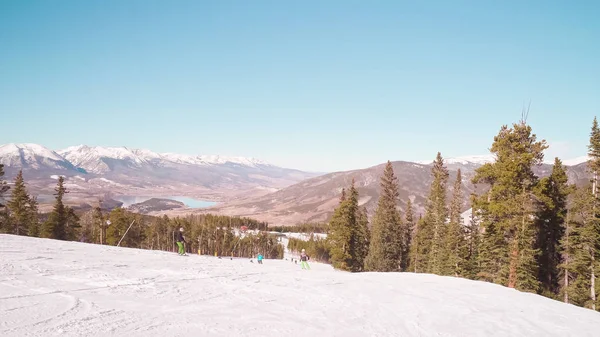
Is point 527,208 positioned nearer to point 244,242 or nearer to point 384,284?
point 384,284

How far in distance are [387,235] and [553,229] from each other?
106 feet

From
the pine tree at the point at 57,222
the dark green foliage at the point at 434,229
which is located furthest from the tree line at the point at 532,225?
the pine tree at the point at 57,222

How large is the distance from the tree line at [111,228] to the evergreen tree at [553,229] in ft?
129

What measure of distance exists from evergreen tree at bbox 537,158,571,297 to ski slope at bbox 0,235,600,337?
19.6 m

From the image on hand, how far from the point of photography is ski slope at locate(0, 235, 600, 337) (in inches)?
398

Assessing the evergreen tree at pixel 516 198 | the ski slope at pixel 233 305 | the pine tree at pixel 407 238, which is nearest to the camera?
the ski slope at pixel 233 305

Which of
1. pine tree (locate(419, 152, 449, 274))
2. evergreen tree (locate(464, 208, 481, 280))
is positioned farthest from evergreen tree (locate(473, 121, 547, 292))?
pine tree (locate(419, 152, 449, 274))

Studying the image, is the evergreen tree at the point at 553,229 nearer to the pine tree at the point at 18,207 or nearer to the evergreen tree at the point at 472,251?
the evergreen tree at the point at 472,251

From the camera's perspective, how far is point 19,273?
50.4 ft

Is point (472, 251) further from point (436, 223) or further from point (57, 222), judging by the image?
point (57, 222)

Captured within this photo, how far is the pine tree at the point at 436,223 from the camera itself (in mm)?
49406

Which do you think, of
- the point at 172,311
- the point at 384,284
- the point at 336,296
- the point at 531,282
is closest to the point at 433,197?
the point at 531,282

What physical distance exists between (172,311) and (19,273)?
8945mm

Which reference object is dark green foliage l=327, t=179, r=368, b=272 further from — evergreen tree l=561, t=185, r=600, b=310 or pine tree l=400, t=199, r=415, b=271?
evergreen tree l=561, t=185, r=600, b=310
